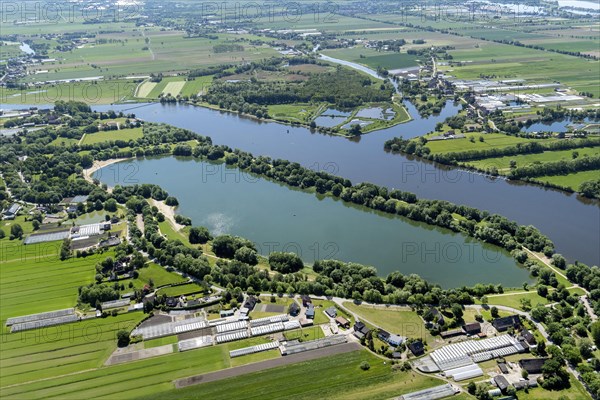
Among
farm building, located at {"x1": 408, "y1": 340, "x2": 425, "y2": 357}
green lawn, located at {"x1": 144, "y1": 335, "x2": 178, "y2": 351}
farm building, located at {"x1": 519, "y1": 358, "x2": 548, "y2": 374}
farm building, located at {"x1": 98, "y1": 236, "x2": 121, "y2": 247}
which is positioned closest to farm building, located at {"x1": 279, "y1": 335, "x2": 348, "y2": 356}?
farm building, located at {"x1": 408, "y1": 340, "x2": 425, "y2": 357}

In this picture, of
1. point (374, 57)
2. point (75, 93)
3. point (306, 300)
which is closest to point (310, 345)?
point (306, 300)

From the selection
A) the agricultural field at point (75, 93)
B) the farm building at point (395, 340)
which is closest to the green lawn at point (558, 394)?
the farm building at point (395, 340)

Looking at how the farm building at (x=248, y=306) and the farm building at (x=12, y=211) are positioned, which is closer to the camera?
the farm building at (x=248, y=306)

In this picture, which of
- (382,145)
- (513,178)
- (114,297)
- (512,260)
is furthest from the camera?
(382,145)

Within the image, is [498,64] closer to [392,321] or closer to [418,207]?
[418,207]

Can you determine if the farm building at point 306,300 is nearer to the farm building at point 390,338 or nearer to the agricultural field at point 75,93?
the farm building at point 390,338

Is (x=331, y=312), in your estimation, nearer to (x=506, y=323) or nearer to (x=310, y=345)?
(x=310, y=345)

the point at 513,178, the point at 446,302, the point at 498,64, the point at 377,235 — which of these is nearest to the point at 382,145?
the point at 513,178
